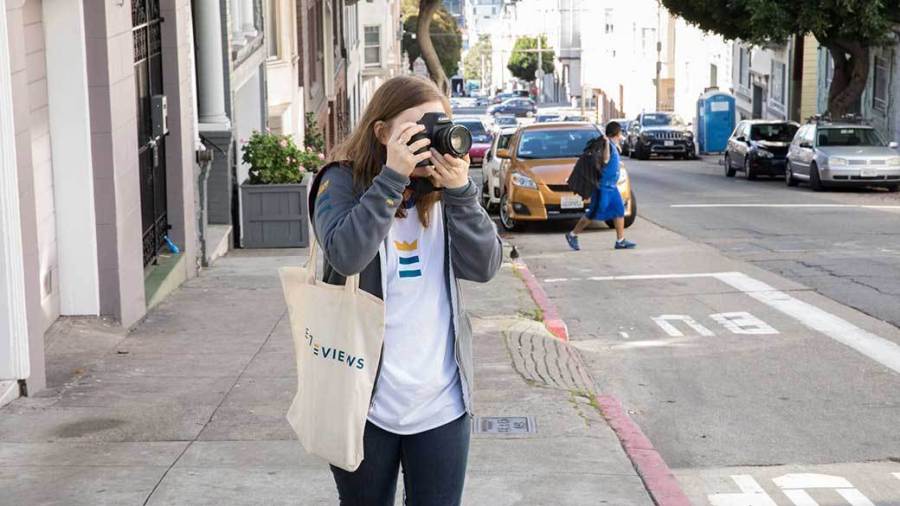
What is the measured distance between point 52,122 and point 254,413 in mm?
3145

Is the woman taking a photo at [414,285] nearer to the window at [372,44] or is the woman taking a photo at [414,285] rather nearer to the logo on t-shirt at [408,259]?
the logo on t-shirt at [408,259]

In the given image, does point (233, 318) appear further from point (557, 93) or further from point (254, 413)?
point (557, 93)

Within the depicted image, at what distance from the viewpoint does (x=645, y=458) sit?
6.90m

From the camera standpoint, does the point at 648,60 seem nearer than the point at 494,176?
No

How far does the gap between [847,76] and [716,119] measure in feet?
43.5

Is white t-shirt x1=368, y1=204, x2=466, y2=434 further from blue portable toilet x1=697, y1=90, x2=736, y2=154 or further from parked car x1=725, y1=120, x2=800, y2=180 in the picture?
blue portable toilet x1=697, y1=90, x2=736, y2=154

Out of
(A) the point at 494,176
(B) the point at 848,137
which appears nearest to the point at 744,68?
(B) the point at 848,137

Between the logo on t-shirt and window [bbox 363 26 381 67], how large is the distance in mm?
51875

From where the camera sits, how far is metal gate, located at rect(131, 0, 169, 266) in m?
12.2

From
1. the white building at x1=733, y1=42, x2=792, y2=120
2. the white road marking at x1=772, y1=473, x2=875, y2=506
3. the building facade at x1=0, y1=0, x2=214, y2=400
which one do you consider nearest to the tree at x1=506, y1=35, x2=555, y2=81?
the white building at x1=733, y1=42, x2=792, y2=120

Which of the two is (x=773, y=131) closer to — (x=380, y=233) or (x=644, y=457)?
(x=644, y=457)

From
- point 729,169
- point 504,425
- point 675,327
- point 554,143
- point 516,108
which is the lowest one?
point 516,108

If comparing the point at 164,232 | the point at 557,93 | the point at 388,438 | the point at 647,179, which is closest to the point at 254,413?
the point at 388,438

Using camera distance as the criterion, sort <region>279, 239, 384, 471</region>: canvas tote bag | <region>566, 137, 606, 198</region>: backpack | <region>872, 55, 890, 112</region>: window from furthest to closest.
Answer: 1. <region>872, 55, 890, 112</region>: window
2. <region>566, 137, 606, 198</region>: backpack
3. <region>279, 239, 384, 471</region>: canvas tote bag
